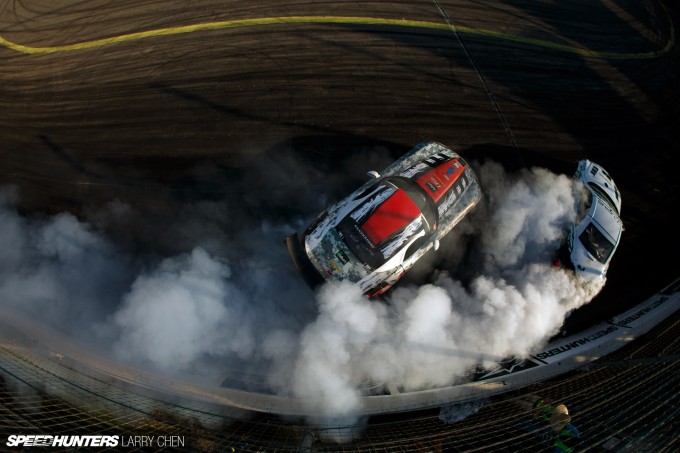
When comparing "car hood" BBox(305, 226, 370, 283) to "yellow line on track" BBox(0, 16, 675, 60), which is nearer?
"car hood" BBox(305, 226, 370, 283)

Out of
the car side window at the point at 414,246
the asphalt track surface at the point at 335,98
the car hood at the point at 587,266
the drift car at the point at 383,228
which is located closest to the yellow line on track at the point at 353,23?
the asphalt track surface at the point at 335,98

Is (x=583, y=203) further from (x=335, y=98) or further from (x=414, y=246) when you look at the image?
(x=335, y=98)

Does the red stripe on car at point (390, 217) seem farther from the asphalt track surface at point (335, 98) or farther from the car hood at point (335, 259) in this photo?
the asphalt track surface at point (335, 98)

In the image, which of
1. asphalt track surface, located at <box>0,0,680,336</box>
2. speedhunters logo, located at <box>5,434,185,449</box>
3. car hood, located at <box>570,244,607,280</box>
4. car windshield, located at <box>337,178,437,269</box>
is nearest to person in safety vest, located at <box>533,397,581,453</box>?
asphalt track surface, located at <box>0,0,680,336</box>

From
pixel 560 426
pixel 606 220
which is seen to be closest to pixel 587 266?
pixel 606 220

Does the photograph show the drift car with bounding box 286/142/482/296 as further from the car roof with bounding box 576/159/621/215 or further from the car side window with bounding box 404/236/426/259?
the car roof with bounding box 576/159/621/215

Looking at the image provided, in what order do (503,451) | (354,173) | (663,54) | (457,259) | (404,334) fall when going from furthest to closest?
(663,54), (354,173), (457,259), (404,334), (503,451)

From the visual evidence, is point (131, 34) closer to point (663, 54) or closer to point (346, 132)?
point (346, 132)

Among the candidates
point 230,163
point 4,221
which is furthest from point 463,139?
point 4,221
